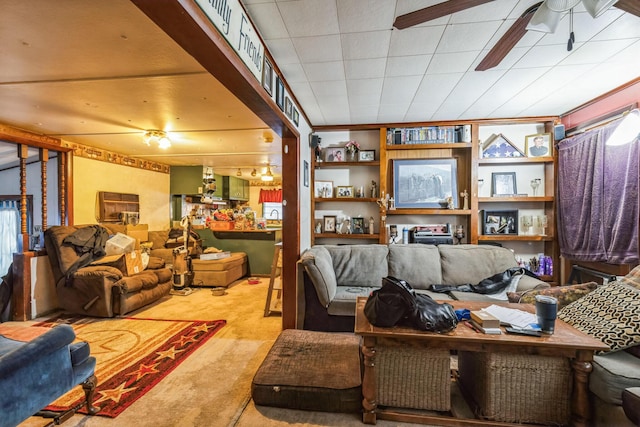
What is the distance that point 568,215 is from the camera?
3.28 metres

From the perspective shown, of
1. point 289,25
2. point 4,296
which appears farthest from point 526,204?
point 4,296

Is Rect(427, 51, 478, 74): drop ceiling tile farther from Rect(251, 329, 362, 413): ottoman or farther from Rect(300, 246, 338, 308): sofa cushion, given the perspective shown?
Rect(251, 329, 362, 413): ottoman

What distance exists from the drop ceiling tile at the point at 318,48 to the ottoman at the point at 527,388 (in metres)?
2.25

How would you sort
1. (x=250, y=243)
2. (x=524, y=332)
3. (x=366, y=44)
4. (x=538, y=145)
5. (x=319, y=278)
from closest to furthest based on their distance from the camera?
(x=524, y=332), (x=366, y=44), (x=319, y=278), (x=538, y=145), (x=250, y=243)

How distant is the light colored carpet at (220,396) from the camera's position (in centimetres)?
167

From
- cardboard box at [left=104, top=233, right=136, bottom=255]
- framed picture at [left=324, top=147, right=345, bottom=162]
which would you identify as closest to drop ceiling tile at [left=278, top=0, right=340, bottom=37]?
framed picture at [left=324, top=147, right=345, bottom=162]

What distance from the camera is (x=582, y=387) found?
150 cm

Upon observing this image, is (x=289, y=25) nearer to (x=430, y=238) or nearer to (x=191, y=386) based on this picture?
(x=191, y=386)

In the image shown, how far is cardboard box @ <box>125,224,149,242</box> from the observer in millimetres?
5105

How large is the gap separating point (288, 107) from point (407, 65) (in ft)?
3.67

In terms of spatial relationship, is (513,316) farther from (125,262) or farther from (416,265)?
(125,262)

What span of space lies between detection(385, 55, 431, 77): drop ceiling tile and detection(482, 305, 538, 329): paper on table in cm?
194

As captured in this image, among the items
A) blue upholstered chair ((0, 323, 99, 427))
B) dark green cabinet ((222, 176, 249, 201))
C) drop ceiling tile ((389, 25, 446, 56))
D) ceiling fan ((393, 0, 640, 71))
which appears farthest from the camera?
dark green cabinet ((222, 176, 249, 201))

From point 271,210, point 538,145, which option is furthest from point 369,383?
point 271,210
